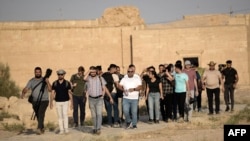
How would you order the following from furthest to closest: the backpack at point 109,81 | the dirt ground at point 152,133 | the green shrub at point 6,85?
the green shrub at point 6,85 → the backpack at point 109,81 → the dirt ground at point 152,133

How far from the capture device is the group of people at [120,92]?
10.4 metres

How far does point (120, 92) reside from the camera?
12.0 metres

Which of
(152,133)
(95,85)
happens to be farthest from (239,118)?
(95,85)

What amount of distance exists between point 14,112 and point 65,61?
11968 millimetres

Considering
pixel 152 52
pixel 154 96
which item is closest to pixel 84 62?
pixel 152 52

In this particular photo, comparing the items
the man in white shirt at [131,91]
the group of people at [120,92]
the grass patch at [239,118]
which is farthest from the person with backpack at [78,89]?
the grass patch at [239,118]

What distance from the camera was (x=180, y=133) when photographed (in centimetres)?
971

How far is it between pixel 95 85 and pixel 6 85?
16514 millimetres

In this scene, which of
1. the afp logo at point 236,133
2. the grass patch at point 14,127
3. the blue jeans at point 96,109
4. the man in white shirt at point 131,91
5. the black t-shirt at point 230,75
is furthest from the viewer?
the black t-shirt at point 230,75

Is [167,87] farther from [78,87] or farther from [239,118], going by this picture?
[78,87]

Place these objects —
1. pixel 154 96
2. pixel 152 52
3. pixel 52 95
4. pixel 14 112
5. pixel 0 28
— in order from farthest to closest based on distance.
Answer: pixel 0 28
pixel 152 52
pixel 14 112
pixel 154 96
pixel 52 95

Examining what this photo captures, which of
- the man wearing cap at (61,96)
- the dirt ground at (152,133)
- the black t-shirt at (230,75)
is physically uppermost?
the black t-shirt at (230,75)

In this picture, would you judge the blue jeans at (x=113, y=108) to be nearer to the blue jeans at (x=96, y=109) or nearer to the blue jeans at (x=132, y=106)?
the blue jeans at (x=132, y=106)

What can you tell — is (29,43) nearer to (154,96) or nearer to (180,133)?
(154,96)
